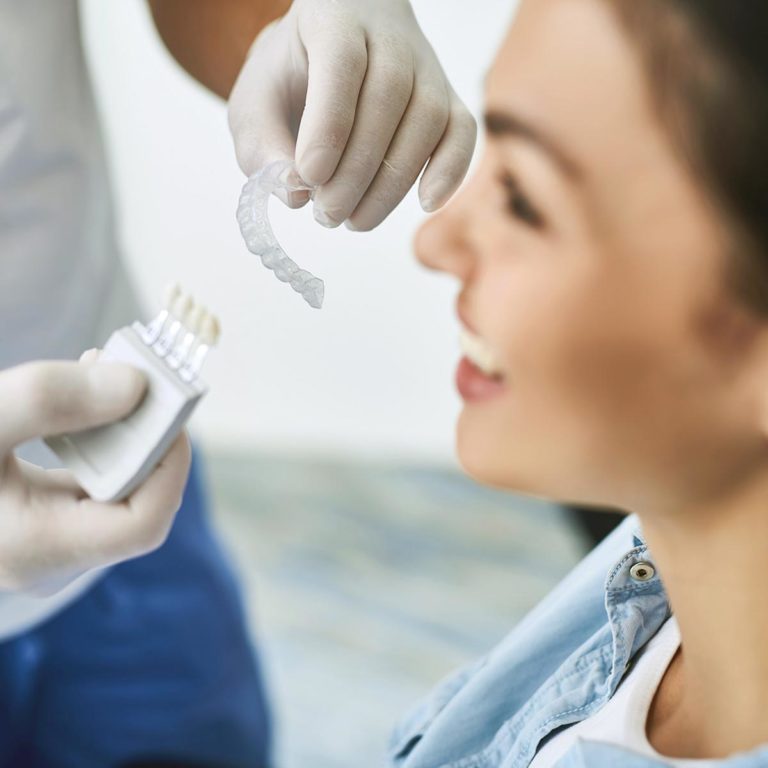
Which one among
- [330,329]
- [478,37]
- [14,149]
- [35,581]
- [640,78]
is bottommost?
[330,329]

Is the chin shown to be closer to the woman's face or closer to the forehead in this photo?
the woman's face

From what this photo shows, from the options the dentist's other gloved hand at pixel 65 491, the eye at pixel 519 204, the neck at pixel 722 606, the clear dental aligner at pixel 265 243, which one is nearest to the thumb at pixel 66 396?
the dentist's other gloved hand at pixel 65 491

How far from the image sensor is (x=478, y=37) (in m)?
1.05

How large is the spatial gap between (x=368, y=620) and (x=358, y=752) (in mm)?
276

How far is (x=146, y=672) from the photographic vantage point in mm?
1471

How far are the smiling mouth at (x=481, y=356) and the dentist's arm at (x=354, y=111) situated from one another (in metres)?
0.15

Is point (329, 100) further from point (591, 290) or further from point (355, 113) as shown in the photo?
point (591, 290)

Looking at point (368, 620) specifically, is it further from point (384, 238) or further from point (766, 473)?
point (766, 473)

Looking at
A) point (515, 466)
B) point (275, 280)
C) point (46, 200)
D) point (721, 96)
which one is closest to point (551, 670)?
point (515, 466)

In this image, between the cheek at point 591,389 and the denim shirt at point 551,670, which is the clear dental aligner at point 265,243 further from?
the denim shirt at point 551,670

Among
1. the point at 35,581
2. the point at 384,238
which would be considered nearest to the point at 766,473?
the point at 35,581

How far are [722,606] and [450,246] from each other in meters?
0.29

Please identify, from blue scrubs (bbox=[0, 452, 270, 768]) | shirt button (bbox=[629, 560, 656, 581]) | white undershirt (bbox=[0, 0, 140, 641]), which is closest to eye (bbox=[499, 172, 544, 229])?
shirt button (bbox=[629, 560, 656, 581])

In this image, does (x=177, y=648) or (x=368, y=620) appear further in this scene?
(x=368, y=620)
